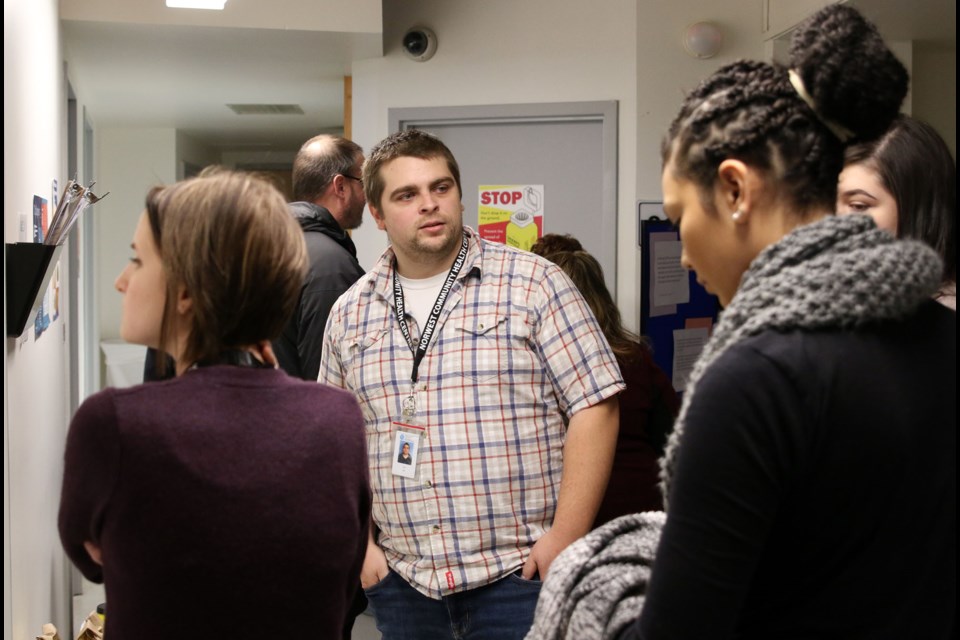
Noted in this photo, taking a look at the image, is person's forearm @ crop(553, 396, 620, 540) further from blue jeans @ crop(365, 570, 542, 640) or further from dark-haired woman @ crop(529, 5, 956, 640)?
dark-haired woman @ crop(529, 5, 956, 640)

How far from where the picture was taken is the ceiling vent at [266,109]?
6688mm

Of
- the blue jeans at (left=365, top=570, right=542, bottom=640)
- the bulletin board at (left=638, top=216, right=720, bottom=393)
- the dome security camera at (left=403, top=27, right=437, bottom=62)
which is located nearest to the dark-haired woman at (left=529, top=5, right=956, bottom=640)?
the blue jeans at (left=365, top=570, right=542, bottom=640)

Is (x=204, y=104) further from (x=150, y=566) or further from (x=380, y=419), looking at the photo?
(x=150, y=566)

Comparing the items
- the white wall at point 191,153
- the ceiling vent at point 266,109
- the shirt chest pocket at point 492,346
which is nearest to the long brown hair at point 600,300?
the shirt chest pocket at point 492,346

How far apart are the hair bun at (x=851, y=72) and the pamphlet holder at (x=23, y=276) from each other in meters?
1.56

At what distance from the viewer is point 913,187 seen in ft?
5.79

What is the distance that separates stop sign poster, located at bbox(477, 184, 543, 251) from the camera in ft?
14.3

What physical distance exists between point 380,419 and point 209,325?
0.89 meters

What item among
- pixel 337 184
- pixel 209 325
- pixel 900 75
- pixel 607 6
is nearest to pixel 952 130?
pixel 607 6

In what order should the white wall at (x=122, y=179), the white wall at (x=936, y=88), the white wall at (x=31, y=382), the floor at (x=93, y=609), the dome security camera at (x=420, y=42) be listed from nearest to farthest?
the white wall at (x=31, y=382) < the floor at (x=93, y=609) < the dome security camera at (x=420, y=42) < the white wall at (x=936, y=88) < the white wall at (x=122, y=179)

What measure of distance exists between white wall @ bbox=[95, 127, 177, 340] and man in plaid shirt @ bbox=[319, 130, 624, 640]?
6880mm

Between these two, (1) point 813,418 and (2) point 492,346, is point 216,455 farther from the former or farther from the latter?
(2) point 492,346

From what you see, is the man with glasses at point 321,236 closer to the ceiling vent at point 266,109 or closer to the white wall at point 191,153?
the ceiling vent at point 266,109

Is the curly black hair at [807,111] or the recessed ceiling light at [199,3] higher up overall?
the recessed ceiling light at [199,3]
